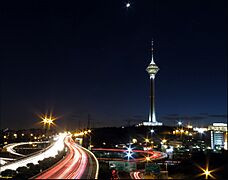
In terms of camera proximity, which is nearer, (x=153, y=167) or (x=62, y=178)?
(x=62, y=178)

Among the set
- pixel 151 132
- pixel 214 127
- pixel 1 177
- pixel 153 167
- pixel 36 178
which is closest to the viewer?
pixel 36 178

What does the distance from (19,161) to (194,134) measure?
419 ft

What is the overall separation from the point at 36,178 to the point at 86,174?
7.60 meters

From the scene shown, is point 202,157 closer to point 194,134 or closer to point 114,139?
point 194,134

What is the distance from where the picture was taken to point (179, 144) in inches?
4555

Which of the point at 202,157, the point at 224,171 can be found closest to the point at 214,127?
the point at 202,157

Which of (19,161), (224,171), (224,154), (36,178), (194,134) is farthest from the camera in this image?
(194,134)

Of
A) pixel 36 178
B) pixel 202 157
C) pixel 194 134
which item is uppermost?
pixel 194 134

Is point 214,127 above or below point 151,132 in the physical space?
below

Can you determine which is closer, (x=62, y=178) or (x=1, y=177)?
(x=62, y=178)

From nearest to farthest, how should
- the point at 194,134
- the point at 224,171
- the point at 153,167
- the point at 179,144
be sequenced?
the point at 153,167 < the point at 224,171 < the point at 179,144 < the point at 194,134

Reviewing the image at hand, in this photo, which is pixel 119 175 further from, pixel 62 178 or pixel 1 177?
pixel 1 177

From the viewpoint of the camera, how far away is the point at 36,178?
37.5 metres

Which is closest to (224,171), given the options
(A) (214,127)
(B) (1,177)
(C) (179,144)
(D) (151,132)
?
(B) (1,177)
